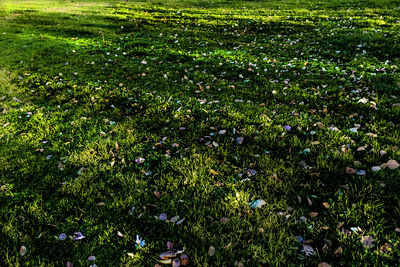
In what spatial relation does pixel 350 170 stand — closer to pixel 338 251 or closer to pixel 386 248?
pixel 386 248

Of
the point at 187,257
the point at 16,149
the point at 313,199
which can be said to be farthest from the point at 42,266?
the point at 313,199

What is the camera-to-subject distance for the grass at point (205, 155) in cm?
253

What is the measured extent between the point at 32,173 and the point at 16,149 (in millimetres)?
933

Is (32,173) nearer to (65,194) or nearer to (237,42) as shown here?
(65,194)

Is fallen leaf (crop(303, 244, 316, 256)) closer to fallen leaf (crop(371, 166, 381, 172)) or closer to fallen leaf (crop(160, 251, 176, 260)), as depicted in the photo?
fallen leaf (crop(160, 251, 176, 260))

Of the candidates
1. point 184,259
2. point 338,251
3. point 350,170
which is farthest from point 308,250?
point 350,170

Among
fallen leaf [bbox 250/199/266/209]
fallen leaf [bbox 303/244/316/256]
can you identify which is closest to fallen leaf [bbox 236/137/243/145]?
fallen leaf [bbox 250/199/266/209]

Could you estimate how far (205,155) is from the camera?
3805 millimetres

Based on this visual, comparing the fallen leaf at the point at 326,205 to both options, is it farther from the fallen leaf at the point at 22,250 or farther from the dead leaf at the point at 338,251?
the fallen leaf at the point at 22,250

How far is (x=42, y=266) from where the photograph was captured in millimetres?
2328

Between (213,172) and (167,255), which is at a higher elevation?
(213,172)

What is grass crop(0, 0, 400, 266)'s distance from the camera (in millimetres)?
2527

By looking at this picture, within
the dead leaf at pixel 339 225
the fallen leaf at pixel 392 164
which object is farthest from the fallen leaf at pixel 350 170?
the dead leaf at pixel 339 225

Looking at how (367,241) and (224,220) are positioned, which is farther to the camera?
(224,220)
